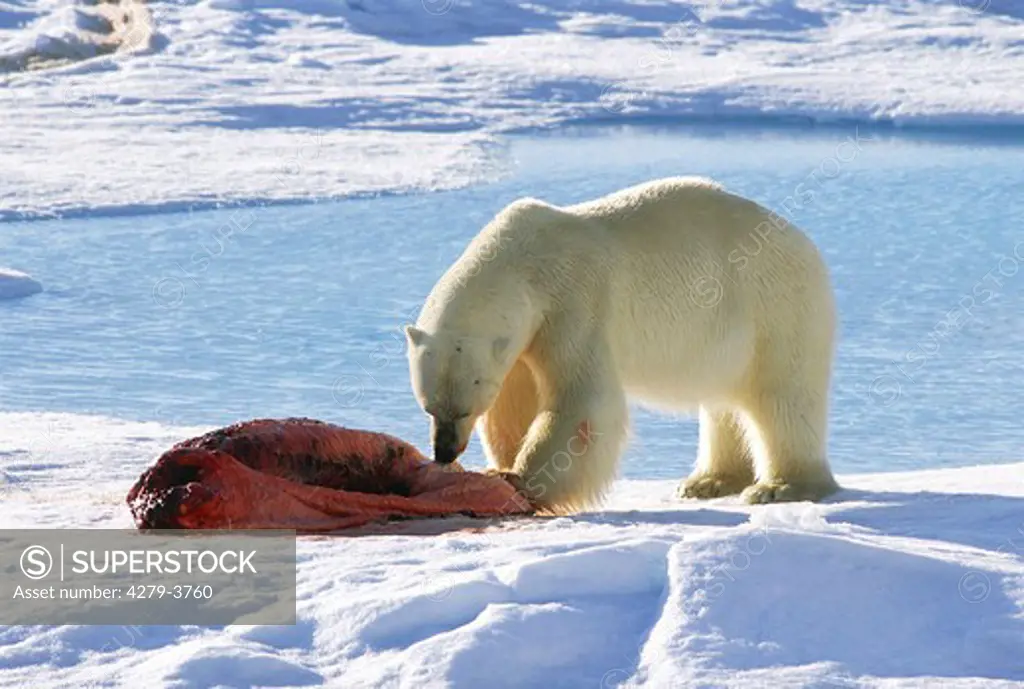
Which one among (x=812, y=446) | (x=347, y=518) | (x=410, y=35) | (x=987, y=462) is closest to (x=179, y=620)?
(x=347, y=518)

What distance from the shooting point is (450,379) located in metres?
4.25

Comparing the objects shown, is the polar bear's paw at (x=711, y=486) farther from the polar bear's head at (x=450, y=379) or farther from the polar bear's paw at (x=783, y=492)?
the polar bear's head at (x=450, y=379)

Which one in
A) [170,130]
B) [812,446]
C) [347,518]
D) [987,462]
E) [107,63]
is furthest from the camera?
[107,63]

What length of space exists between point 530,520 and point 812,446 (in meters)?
1.27

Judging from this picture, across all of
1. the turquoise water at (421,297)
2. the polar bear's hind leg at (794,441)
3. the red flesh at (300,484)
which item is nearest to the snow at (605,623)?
the red flesh at (300,484)

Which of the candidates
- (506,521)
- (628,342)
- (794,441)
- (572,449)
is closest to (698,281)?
(628,342)

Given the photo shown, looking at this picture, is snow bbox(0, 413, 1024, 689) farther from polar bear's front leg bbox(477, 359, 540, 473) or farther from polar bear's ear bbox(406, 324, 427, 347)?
polar bear's front leg bbox(477, 359, 540, 473)

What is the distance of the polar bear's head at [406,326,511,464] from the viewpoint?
4246mm

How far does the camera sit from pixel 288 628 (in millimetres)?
3021

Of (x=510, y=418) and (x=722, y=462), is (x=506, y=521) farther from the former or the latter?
(x=722, y=462)

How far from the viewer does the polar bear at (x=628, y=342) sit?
171 inches

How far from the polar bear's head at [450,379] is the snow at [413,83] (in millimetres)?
9564

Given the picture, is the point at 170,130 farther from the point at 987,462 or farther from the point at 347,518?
the point at 347,518

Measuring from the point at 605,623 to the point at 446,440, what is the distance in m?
1.34
